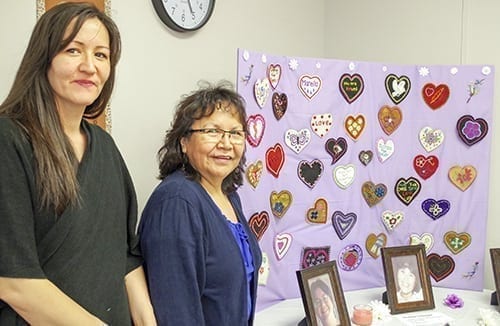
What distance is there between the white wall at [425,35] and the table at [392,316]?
192 mm

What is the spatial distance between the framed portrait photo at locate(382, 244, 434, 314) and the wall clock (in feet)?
3.89

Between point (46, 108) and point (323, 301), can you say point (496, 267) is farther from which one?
point (46, 108)

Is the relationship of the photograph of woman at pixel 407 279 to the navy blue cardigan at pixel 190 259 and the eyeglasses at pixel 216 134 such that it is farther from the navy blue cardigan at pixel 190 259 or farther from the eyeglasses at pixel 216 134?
the eyeglasses at pixel 216 134

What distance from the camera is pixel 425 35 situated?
2539 mm

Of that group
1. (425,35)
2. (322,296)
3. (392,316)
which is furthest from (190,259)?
(425,35)

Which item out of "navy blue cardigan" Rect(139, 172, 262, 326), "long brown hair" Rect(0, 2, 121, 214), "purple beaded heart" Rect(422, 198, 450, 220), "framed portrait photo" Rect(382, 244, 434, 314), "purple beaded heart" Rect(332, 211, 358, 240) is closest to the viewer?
"long brown hair" Rect(0, 2, 121, 214)

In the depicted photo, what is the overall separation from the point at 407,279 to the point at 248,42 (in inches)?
48.9

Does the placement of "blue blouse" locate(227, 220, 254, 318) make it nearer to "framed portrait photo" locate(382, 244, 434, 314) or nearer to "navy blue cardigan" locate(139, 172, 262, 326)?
"navy blue cardigan" locate(139, 172, 262, 326)

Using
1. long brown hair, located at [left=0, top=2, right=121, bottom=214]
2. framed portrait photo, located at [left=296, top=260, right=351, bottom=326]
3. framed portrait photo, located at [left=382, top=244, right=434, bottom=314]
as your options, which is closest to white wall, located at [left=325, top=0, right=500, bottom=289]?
framed portrait photo, located at [left=382, top=244, right=434, bottom=314]

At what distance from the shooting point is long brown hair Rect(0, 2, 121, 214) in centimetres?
102

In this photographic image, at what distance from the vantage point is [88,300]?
112 centimetres

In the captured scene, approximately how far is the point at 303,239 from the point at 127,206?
1.02m

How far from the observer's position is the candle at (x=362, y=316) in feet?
6.26

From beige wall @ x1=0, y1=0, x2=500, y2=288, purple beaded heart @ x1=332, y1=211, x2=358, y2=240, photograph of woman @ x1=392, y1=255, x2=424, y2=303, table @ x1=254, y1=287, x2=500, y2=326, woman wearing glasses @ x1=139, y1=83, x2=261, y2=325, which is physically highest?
beige wall @ x1=0, y1=0, x2=500, y2=288
